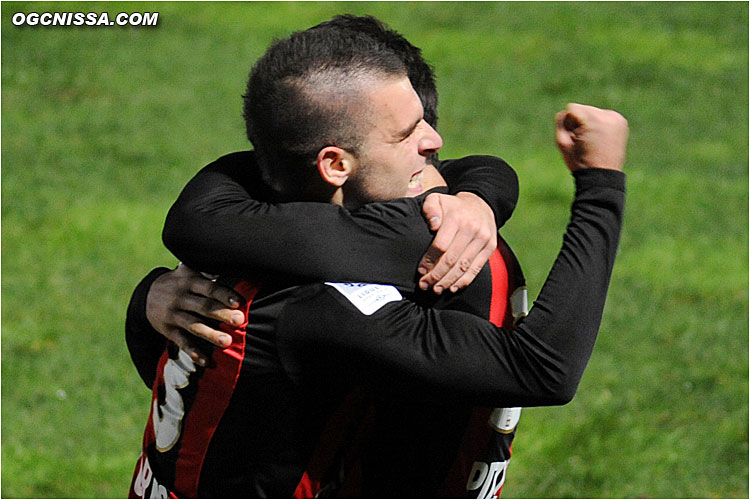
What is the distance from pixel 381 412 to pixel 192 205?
24.4 inches

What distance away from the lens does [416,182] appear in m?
2.37

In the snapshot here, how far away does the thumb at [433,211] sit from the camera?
7.25 ft

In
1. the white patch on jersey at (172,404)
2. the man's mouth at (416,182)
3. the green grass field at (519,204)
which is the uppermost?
the man's mouth at (416,182)

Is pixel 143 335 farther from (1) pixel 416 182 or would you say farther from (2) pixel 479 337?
(2) pixel 479 337

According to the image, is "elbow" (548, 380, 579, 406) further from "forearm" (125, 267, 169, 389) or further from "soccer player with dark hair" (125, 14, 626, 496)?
"forearm" (125, 267, 169, 389)

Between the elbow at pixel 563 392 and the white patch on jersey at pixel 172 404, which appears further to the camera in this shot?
the white patch on jersey at pixel 172 404

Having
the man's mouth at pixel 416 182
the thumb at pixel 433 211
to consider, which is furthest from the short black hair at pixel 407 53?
the thumb at pixel 433 211

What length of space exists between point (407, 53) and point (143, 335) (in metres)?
0.97

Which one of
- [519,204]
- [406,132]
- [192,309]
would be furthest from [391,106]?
[519,204]

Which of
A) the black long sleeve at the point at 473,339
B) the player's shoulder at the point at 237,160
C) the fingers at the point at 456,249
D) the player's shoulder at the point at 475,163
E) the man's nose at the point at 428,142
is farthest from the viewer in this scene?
the player's shoulder at the point at 475,163

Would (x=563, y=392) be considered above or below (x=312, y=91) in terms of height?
below

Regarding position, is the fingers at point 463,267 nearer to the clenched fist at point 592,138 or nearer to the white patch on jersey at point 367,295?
the white patch on jersey at point 367,295

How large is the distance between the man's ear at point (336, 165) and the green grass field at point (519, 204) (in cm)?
182

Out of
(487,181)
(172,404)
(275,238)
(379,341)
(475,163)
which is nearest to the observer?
(379,341)
